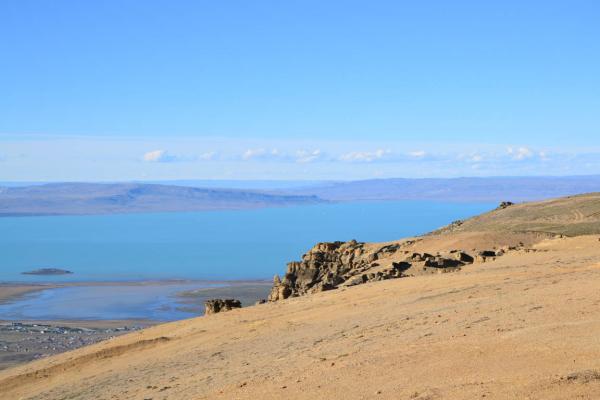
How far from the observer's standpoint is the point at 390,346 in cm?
1182

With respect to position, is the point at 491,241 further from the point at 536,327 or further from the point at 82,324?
the point at 82,324

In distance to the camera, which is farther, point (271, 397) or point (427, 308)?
point (427, 308)

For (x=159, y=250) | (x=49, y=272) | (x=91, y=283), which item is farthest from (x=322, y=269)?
(x=159, y=250)

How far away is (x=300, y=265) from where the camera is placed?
24516 mm

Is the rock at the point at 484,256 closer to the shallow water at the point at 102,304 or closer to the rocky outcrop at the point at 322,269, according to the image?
the rocky outcrop at the point at 322,269

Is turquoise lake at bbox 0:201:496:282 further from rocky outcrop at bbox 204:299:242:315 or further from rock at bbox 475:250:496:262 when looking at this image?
rocky outcrop at bbox 204:299:242:315

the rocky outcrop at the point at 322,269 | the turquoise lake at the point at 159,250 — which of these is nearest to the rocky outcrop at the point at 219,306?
the rocky outcrop at the point at 322,269

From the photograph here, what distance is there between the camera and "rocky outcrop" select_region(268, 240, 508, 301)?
20.2 m

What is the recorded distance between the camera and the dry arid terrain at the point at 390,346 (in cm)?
935

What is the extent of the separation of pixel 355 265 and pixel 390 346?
12.0 meters

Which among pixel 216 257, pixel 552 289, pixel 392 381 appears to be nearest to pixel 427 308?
pixel 552 289

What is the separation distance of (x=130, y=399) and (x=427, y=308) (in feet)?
16.7

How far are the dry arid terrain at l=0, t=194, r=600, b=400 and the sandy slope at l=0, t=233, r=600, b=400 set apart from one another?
0.03 meters

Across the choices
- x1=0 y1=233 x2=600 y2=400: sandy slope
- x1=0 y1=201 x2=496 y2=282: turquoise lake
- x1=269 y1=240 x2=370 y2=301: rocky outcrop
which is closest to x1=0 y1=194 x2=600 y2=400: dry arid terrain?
x1=0 y1=233 x2=600 y2=400: sandy slope
